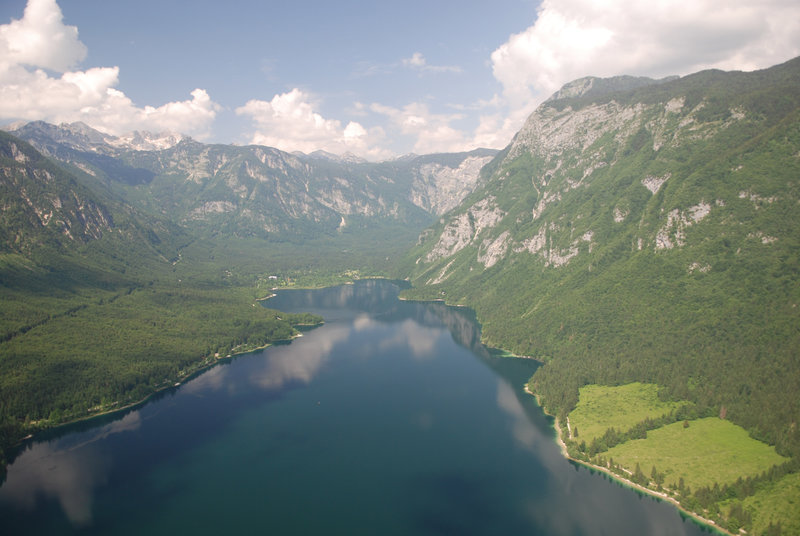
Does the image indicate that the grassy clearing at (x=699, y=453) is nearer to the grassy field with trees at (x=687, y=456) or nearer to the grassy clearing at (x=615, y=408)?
the grassy field with trees at (x=687, y=456)

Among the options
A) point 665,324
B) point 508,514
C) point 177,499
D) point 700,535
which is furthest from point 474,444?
point 665,324

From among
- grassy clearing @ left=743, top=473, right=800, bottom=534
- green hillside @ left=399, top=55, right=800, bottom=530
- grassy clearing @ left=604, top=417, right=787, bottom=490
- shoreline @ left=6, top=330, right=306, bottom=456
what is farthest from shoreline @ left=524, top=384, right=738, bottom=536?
shoreline @ left=6, top=330, right=306, bottom=456

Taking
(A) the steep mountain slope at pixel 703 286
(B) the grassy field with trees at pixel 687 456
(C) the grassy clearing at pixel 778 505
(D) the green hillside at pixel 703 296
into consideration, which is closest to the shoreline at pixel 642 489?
(B) the grassy field with trees at pixel 687 456

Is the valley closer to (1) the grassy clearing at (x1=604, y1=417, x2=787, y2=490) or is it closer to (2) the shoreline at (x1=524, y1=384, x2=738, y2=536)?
(1) the grassy clearing at (x1=604, y1=417, x2=787, y2=490)

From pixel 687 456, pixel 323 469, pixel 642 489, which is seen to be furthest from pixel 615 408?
pixel 323 469

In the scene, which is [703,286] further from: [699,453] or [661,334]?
[699,453]

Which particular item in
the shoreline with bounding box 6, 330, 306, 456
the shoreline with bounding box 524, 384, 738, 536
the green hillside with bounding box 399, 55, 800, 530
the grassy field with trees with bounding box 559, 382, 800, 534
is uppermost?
the green hillside with bounding box 399, 55, 800, 530

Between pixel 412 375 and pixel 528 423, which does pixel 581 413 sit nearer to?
pixel 528 423
